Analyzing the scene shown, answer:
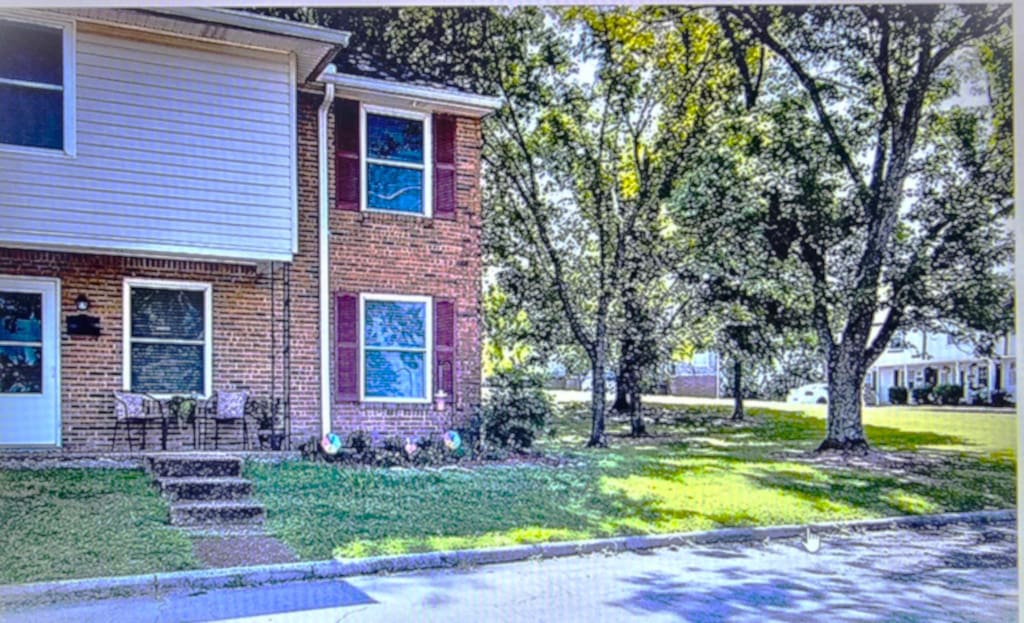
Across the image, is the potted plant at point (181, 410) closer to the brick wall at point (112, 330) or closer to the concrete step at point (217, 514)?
the brick wall at point (112, 330)

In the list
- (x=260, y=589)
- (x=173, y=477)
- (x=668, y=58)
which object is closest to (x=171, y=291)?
(x=173, y=477)

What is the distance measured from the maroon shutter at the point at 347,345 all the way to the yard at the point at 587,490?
0.38 meters

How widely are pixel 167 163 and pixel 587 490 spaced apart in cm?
221

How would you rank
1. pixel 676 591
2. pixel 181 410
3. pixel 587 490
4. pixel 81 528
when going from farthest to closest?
1. pixel 587 490
2. pixel 181 410
3. pixel 676 591
4. pixel 81 528

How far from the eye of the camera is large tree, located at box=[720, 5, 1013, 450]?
11.9 ft

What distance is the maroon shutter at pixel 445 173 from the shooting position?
4.09 meters

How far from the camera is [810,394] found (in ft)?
12.6

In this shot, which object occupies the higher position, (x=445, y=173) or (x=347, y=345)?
(x=445, y=173)

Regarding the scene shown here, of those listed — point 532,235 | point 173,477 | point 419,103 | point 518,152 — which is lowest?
point 173,477

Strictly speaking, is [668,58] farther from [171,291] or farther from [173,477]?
[173,477]

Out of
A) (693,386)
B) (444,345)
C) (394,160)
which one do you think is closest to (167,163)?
(394,160)

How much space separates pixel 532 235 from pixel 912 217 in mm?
1689

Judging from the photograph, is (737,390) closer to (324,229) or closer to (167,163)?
(324,229)

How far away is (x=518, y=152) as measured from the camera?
3.97 m
